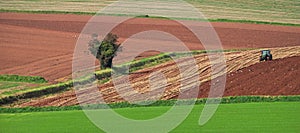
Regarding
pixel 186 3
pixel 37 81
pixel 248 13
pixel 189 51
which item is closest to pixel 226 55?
pixel 189 51

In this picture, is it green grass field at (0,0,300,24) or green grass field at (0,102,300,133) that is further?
green grass field at (0,0,300,24)

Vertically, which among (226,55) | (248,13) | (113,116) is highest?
(248,13)

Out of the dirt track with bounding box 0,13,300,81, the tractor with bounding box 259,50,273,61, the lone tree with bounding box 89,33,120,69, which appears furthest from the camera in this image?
the dirt track with bounding box 0,13,300,81

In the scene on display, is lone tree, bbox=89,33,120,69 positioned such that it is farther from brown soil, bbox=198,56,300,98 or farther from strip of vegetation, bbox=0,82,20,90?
brown soil, bbox=198,56,300,98

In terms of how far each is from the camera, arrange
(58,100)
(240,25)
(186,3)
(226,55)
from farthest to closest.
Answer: (186,3) → (240,25) → (226,55) → (58,100)

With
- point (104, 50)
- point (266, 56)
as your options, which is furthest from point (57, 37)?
point (266, 56)

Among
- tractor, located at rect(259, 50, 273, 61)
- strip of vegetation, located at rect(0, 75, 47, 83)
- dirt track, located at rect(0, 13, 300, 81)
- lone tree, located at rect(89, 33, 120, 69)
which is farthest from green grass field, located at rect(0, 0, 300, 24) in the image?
strip of vegetation, located at rect(0, 75, 47, 83)

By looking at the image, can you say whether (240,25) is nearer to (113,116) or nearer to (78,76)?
(78,76)

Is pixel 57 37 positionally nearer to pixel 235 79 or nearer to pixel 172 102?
pixel 235 79
